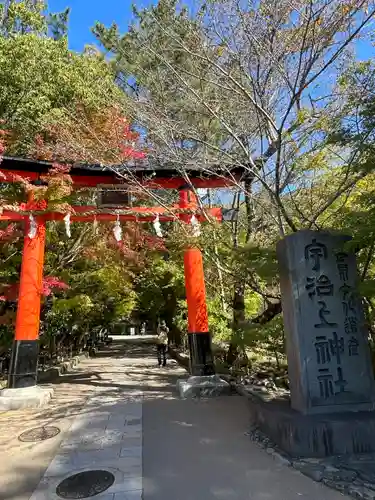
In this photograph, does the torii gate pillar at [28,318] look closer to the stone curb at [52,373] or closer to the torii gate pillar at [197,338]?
the stone curb at [52,373]

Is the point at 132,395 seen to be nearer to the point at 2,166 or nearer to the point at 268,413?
the point at 268,413

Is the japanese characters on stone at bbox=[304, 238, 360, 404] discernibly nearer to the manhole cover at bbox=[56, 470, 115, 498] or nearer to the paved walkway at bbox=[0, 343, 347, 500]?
the paved walkway at bbox=[0, 343, 347, 500]

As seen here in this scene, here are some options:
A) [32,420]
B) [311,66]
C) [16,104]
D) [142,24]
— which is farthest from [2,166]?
[311,66]

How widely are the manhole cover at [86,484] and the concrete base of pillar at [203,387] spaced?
4578 millimetres

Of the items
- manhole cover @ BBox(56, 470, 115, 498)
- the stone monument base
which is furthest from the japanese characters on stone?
manhole cover @ BBox(56, 470, 115, 498)

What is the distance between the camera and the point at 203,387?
29.9 feet

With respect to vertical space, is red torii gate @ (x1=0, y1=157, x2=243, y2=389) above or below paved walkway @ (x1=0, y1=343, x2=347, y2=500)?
above

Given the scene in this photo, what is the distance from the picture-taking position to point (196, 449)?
5363mm

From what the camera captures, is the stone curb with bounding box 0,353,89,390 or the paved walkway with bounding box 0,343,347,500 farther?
the stone curb with bounding box 0,353,89,390

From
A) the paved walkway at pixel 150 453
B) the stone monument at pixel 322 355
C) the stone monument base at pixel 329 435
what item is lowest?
A: the paved walkway at pixel 150 453

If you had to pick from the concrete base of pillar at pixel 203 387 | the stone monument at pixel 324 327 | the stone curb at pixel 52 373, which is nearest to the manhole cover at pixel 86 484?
the stone monument at pixel 324 327

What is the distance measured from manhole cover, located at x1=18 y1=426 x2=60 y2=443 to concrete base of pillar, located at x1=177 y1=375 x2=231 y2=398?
333 centimetres

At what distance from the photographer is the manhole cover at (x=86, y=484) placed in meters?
4.11

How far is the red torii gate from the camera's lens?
924 cm
